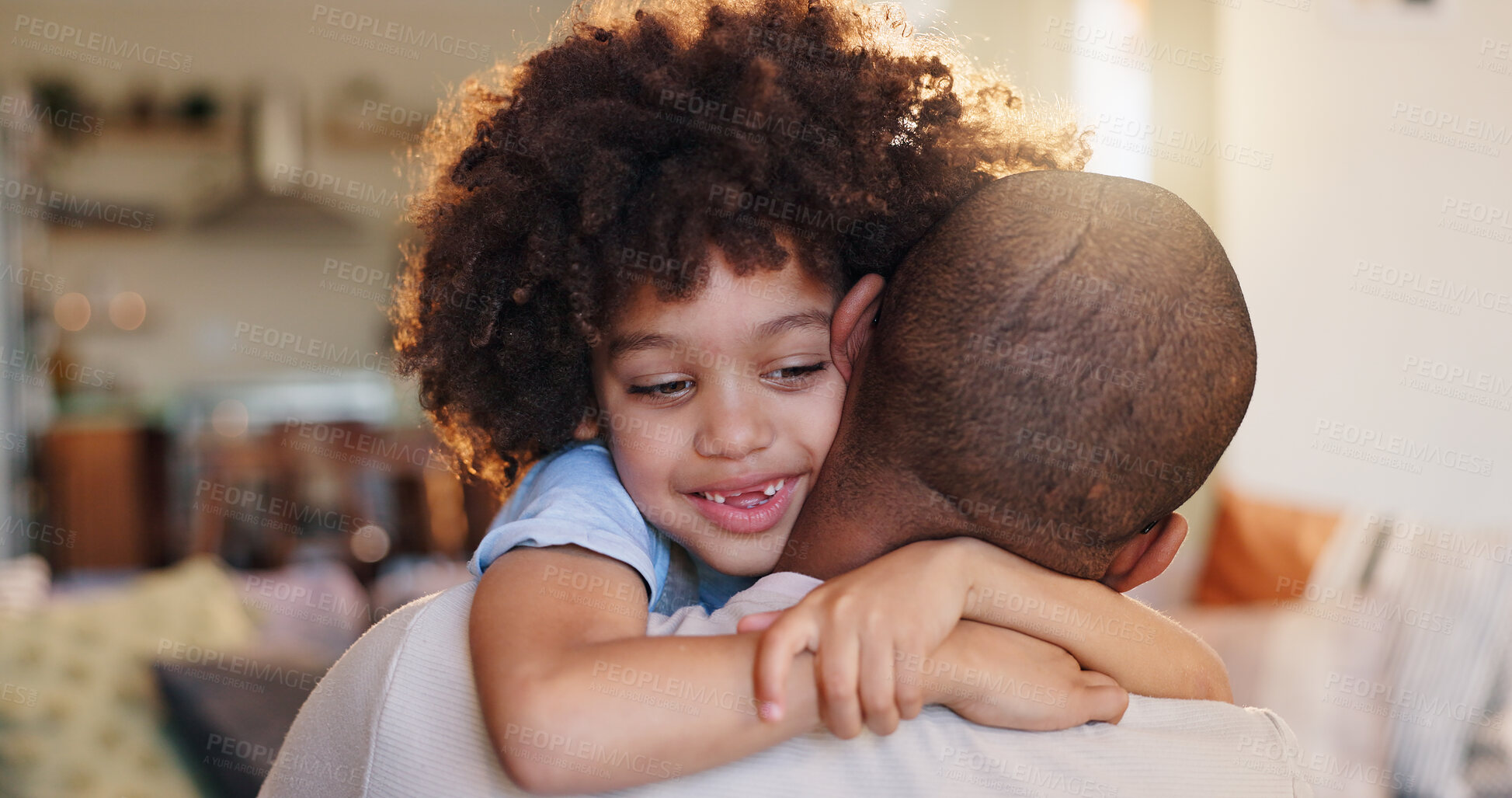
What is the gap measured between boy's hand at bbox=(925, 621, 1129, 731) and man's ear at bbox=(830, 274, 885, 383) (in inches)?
12.7

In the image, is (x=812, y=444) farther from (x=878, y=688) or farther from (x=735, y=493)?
(x=878, y=688)

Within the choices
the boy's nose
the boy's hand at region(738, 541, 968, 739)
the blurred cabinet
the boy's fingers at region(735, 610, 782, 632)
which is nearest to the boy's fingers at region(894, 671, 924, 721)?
the boy's hand at region(738, 541, 968, 739)

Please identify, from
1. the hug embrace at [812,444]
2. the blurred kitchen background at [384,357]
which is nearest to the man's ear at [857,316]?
the hug embrace at [812,444]

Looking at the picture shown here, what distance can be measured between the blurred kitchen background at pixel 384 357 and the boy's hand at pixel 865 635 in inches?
11.8

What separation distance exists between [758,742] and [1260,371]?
13.0ft

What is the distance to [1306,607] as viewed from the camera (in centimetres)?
307

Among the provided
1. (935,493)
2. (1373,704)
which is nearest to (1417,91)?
(1373,704)

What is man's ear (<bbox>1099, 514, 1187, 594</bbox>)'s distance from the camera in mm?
1012

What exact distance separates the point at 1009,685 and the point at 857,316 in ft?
1.32

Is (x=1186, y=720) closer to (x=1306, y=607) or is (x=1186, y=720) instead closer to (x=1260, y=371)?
(x=1306, y=607)

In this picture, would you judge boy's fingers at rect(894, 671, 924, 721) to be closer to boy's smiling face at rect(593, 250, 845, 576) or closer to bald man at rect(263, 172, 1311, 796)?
bald man at rect(263, 172, 1311, 796)

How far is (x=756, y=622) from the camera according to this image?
2.75 feet

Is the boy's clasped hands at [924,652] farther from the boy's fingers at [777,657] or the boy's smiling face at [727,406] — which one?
the boy's smiling face at [727,406]

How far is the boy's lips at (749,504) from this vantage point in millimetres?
1195
